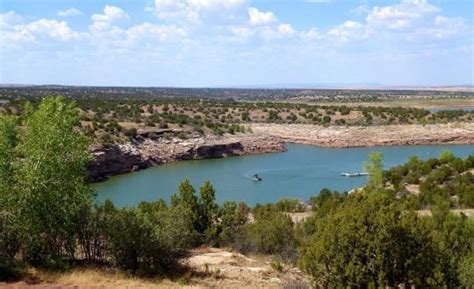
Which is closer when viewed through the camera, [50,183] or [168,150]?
[50,183]

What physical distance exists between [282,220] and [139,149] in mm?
36057

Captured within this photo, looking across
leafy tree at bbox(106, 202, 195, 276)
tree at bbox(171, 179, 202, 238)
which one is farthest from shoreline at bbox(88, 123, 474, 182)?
leafy tree at bbox(106, 202, 195, 276)

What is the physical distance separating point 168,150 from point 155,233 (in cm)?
4254

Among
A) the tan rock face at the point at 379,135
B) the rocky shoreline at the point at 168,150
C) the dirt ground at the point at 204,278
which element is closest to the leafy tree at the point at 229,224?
the dirt ground at the point at 204,278

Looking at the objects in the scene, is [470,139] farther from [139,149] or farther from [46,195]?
[46,195]

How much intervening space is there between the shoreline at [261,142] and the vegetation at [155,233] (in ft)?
94.9

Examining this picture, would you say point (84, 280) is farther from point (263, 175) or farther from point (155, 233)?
point (263, 175)

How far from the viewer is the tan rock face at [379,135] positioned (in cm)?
6962

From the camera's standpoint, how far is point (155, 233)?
688 inches

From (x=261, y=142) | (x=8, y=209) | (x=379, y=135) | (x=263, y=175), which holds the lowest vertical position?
(x=263, y=175)

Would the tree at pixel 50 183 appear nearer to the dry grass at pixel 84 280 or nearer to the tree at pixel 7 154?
the tree at pixel 7 154

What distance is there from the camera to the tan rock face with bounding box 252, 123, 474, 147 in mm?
69625

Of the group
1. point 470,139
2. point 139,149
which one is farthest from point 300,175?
point 470,139

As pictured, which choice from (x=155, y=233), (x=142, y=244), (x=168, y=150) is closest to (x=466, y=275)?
(x=155, y=233)
